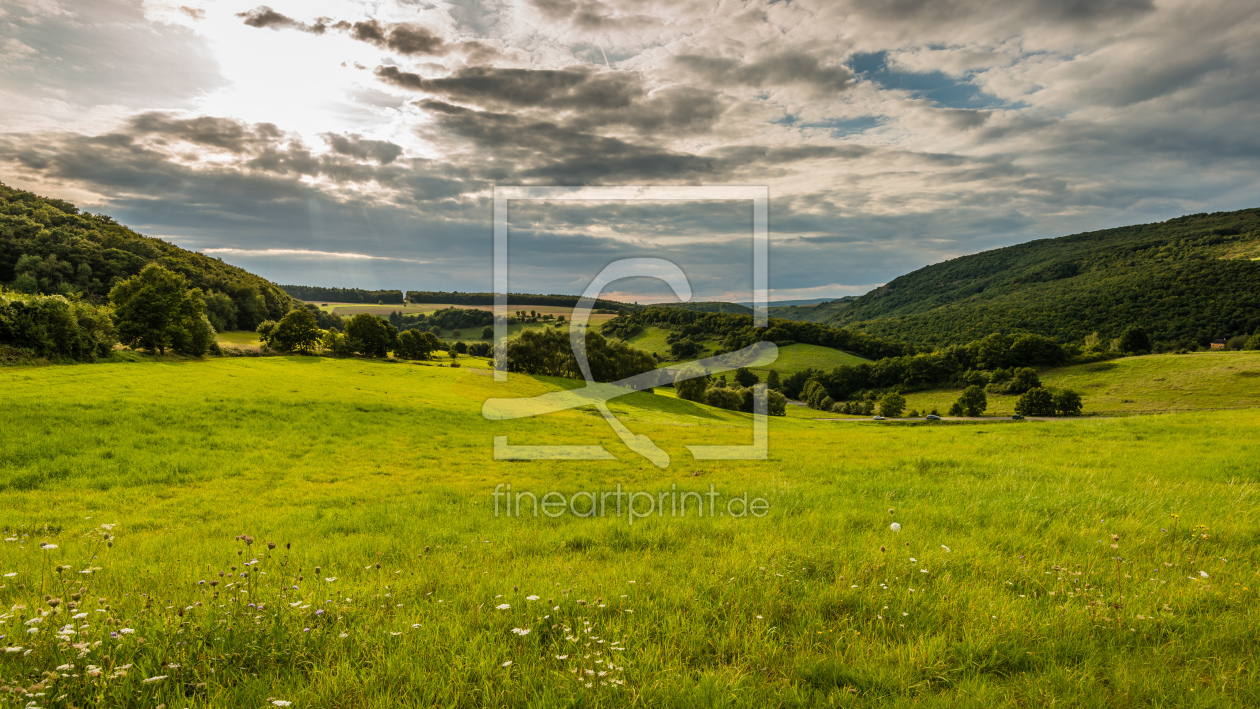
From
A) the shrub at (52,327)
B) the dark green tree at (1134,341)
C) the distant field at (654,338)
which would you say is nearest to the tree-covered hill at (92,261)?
the shrub at (52,327)

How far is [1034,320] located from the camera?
584 ft

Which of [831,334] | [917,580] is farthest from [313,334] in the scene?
[831,334]

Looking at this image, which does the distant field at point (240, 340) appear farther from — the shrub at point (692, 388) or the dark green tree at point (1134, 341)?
the dark green tree at point (1134, 341)

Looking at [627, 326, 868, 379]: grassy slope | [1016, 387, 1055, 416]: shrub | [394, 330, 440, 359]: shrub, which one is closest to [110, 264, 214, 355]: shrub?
[394, 330, 440, 359]: shrub

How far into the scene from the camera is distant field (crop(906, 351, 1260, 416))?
85.7 meters

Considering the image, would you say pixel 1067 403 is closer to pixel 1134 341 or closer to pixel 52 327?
pixel 1134 341

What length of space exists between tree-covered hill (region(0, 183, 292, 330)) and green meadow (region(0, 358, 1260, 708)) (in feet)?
321

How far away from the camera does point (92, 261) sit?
92562mm

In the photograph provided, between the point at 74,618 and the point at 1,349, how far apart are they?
56035mm

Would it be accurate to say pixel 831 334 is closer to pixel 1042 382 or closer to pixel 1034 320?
pixel 1042 382

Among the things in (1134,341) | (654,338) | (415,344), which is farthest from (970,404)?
(415,344)

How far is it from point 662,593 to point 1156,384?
139730mm

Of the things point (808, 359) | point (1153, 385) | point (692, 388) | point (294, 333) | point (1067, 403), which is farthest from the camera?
point (808, 359)

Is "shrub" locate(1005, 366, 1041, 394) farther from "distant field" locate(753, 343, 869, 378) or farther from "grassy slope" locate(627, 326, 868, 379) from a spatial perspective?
"grassy slope" locate(627, 326, 868, 379)
